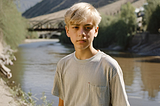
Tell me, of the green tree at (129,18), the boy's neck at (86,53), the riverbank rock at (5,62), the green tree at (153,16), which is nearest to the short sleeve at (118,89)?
the boy's neck at (86,53)

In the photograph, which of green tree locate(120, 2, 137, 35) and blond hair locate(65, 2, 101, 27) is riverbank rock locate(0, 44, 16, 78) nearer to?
blond hair locate(65, 2, 101, 27)

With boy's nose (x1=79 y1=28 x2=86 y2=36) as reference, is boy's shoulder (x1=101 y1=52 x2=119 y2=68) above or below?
below

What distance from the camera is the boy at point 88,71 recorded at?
1.50m

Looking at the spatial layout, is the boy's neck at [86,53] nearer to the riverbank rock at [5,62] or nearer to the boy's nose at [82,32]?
the boy's nose at [82,32]

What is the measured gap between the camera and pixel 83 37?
5.08ft

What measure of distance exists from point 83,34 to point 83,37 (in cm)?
2

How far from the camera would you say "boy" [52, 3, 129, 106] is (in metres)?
1.50

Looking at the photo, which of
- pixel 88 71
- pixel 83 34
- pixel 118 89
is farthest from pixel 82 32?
pixel 118 89

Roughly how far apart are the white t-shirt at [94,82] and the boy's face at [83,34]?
0.09 m

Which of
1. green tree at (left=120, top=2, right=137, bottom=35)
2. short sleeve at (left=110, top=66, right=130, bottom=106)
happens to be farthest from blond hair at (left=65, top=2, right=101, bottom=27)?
green tree at (left=120, top=2, right=137, bottom=35)

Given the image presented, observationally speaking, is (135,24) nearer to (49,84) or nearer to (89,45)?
(49,84)

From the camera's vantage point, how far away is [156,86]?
11344 millimetres

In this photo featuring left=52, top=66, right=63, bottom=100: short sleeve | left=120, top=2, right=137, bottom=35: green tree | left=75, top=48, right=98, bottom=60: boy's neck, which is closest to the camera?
left=75, top=48, right=98, bottom=60: boy's neck

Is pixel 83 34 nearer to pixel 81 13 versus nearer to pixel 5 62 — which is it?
pixel 81 13
